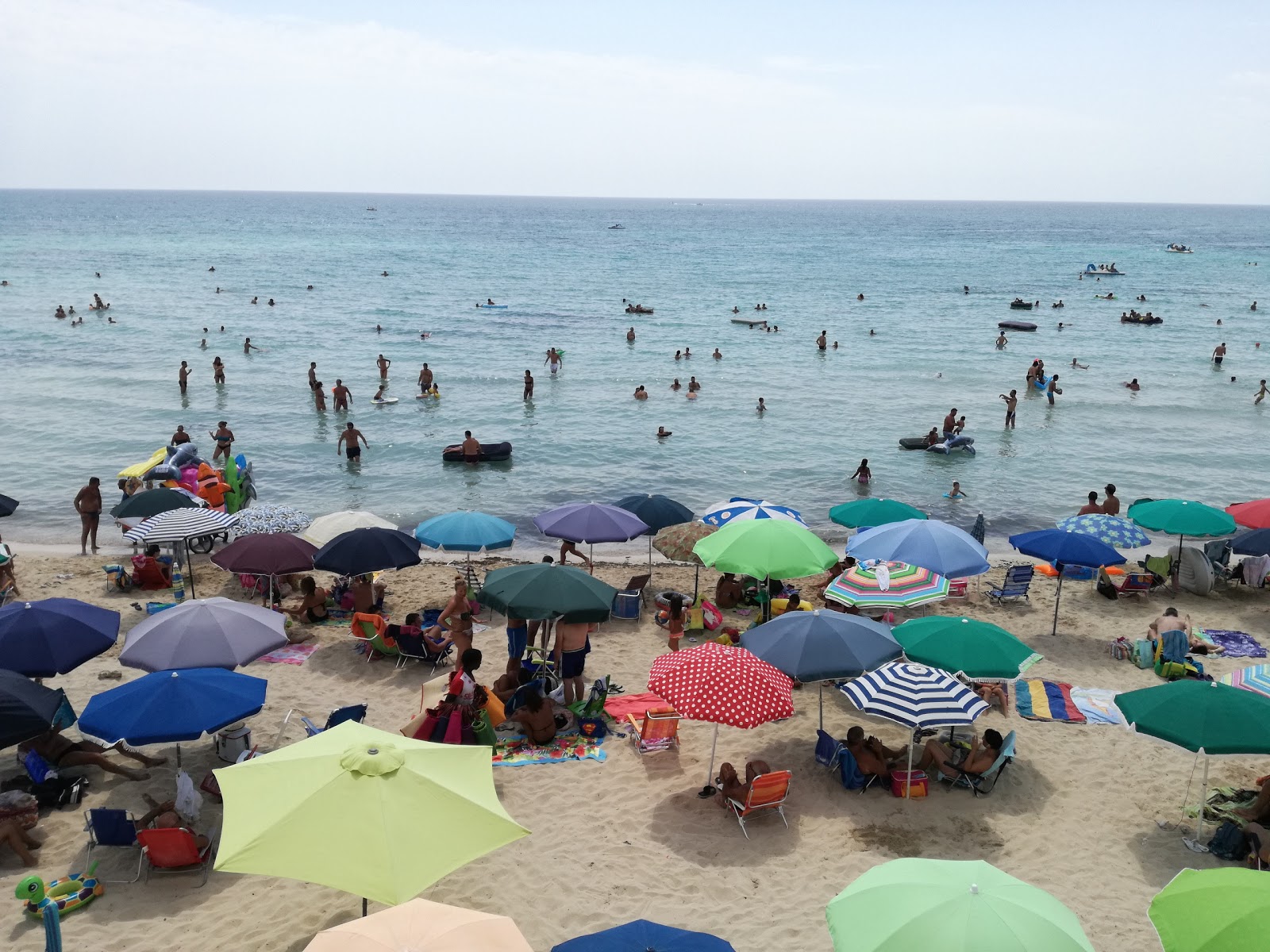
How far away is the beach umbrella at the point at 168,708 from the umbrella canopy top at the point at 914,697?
583cm

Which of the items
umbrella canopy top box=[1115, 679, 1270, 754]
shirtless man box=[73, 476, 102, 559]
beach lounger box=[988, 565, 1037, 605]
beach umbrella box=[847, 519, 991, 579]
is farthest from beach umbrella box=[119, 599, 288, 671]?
beach lounger box=[988, 565, 1037, 605]

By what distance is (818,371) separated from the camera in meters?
41.1

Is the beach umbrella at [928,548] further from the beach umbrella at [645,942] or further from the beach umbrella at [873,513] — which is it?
the beach umbrella at [645,942]

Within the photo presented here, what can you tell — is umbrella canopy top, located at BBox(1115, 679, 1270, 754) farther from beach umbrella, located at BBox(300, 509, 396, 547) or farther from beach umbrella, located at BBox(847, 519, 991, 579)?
beach umbrella, located at BBox(300, 509, 396, 547)

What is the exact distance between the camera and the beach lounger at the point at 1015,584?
1611cm

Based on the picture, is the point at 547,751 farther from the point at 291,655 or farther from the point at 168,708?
the point at 291,655

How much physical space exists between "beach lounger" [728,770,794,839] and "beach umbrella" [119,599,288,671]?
17.3 ft

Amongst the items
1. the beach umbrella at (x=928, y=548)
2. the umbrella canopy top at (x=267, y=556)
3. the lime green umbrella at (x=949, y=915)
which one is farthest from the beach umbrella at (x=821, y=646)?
the umbrella canopy top at (x=267, y=556)

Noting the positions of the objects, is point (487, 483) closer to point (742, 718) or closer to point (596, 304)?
point (742, 718)

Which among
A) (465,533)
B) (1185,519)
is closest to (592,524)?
(465,533)

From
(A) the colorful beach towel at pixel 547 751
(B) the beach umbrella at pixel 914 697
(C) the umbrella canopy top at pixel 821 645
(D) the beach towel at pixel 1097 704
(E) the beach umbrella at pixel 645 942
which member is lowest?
(A) the colorful beach towel at pixel 547 751

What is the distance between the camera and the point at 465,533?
48.1 ft

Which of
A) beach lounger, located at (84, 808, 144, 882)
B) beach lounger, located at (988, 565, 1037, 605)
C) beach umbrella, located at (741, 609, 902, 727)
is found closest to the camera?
beach lounger, located at (84, 808, 144, 882)

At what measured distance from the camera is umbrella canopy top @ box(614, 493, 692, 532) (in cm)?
1623
